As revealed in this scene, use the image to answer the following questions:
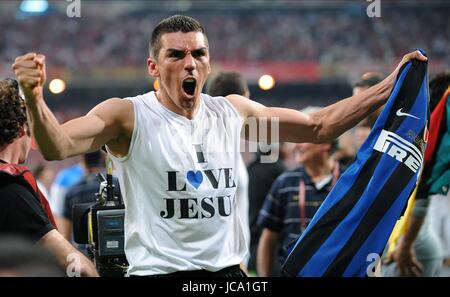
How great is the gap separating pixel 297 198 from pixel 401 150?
7.25ft

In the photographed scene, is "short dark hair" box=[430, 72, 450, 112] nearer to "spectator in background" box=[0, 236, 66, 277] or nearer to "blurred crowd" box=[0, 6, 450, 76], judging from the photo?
"spectator in background" box=[0, 236, 66, 277]

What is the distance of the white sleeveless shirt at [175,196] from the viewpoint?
3.74 meters

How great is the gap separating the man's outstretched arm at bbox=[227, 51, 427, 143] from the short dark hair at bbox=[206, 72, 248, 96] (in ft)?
5.72

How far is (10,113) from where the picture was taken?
3.95m

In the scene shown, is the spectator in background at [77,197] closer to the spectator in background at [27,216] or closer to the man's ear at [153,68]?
the man's ear at [153,68]

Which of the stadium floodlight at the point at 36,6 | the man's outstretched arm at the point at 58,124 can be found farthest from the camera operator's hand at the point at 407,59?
the stadium floodlight at the point at 36,6

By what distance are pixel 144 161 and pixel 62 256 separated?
1.91ft

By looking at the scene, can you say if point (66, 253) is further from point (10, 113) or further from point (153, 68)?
point (153, 68)

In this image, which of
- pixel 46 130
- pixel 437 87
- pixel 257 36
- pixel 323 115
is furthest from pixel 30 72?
pixel 257 36

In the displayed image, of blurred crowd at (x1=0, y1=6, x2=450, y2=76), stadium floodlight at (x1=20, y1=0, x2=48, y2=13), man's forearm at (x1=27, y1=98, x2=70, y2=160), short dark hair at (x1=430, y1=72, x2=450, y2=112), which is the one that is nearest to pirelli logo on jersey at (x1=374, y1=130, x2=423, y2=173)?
short dark hair at (x1=430, y1=72, x2=450, y2=112)

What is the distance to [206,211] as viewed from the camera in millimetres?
3768

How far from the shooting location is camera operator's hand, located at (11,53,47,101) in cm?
317
